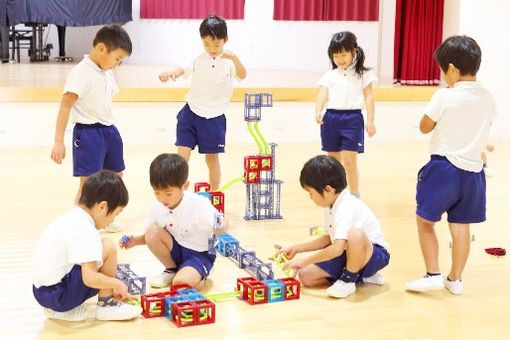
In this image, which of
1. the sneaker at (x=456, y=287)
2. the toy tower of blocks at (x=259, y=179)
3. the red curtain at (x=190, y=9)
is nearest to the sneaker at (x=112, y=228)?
the toy tower of blocks at (x=259, y=179)

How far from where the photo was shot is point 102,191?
2.55 meters

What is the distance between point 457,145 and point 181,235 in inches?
41.9

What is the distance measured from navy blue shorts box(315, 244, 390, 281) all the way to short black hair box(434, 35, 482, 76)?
0.72 m

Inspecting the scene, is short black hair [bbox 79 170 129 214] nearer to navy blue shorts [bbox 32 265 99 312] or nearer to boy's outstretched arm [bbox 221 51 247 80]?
navy blue shorts [bbox 32 265 99 312]

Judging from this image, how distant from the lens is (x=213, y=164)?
14.5 feet

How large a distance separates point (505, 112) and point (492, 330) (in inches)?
200

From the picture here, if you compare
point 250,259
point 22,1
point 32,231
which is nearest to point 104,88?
point 32,231

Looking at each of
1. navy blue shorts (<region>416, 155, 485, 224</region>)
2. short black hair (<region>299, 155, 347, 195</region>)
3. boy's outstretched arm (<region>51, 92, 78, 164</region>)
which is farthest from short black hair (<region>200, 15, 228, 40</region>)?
navy blue shorts (<region>416, 155, 485, 224</region>)

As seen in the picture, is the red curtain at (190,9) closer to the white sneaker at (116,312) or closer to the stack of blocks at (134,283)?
the stack of blocks at (134,283)

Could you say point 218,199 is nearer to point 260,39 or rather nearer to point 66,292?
point 66,292

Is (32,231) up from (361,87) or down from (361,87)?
down

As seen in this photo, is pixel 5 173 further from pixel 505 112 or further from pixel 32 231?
pixel 505 112

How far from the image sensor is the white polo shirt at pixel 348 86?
4344 millimetres

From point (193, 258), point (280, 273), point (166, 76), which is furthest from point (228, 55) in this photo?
point (193, 258)
